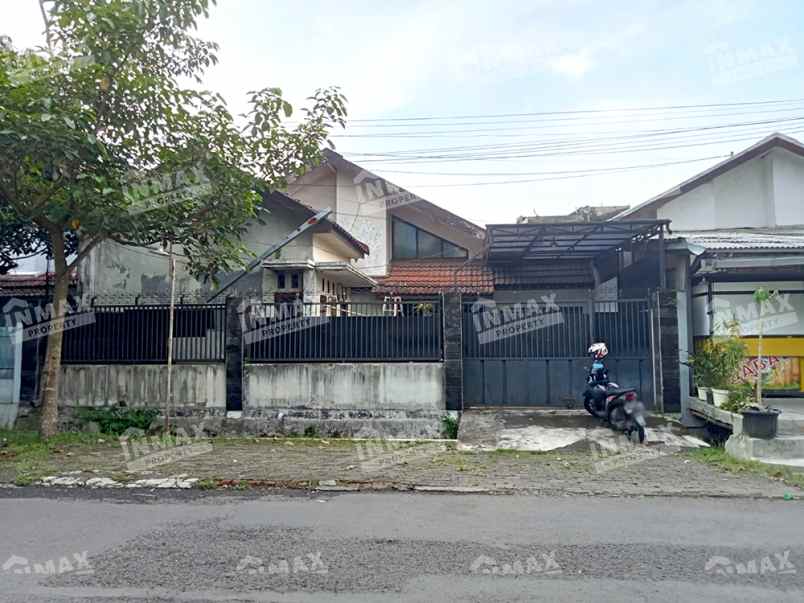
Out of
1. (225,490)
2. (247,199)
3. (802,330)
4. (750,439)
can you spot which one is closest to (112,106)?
(247,199)

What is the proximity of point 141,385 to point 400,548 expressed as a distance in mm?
7240

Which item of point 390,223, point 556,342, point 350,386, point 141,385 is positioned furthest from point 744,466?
point 390,223

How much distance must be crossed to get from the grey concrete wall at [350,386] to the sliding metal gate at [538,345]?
103cm

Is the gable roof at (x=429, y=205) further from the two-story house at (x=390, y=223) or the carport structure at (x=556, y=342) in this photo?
the carport structure at (x=556, y=342)

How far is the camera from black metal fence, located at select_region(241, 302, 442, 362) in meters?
9.75

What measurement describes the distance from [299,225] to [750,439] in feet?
31.2

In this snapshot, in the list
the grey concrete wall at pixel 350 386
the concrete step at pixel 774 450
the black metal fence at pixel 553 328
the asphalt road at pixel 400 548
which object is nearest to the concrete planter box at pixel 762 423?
the concrete step at pixel 774 450

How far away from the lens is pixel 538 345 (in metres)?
10.3

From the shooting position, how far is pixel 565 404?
10219 mm

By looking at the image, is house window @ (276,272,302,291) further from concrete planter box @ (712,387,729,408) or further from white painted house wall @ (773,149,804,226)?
white painted house wall @ (773,149,804,226)

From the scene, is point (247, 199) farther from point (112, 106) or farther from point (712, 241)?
point (712, 241)

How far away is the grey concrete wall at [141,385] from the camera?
9.80 meters

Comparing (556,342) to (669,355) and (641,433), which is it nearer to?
(669,355)

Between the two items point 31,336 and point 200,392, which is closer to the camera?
point 200,392
